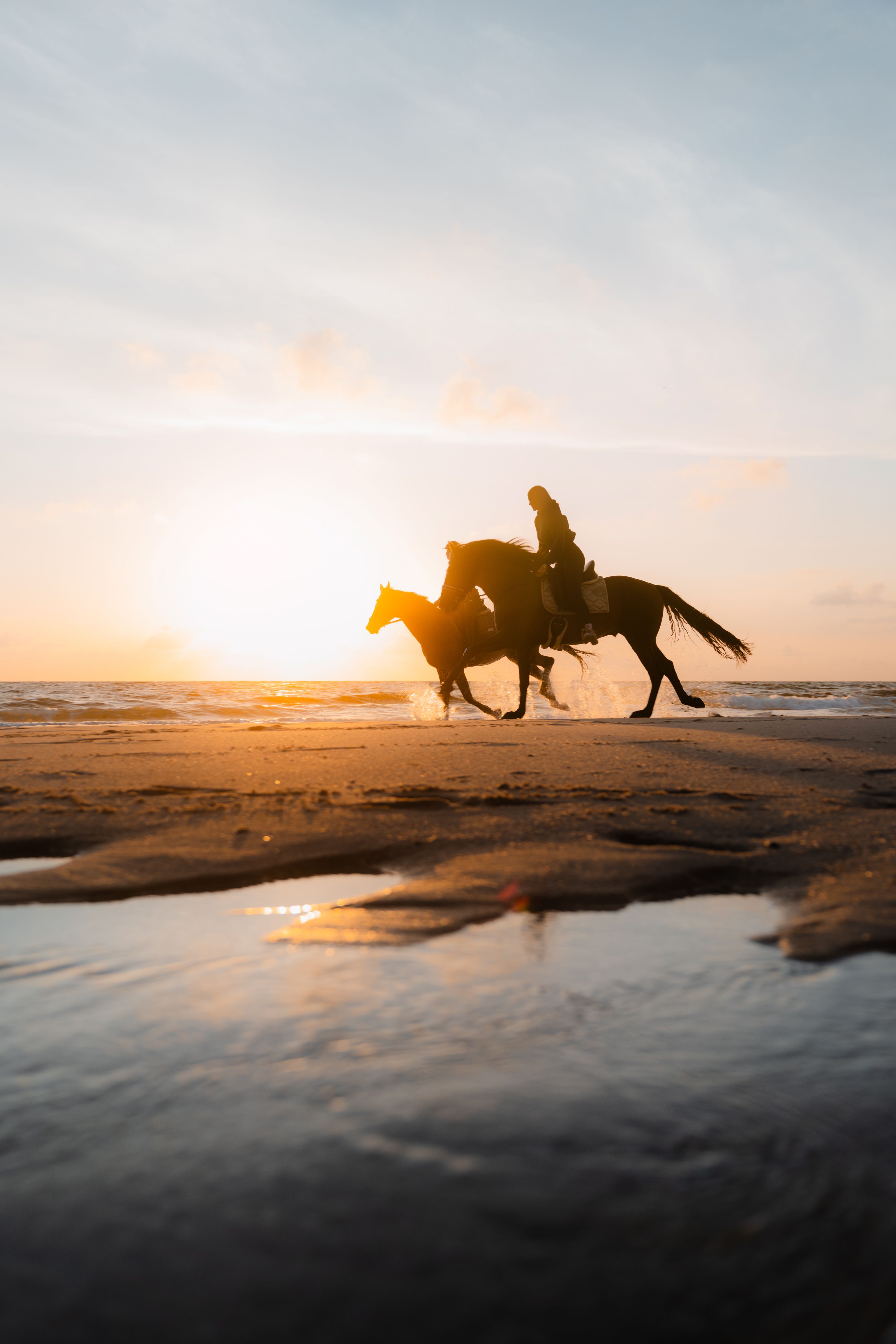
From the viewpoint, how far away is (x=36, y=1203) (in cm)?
99

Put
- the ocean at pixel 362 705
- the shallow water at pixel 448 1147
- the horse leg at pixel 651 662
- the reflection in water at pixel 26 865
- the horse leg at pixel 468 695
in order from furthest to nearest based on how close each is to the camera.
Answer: the ocean at pixel 362 705
the horse leg at pixel 468 695
the horse leg at pixel 651 662
the reflection in water at pixel 26 865
the shallow water at pixel 448 1147

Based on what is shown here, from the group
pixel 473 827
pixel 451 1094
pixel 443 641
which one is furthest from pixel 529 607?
pixel 451 1094

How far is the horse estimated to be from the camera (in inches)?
456

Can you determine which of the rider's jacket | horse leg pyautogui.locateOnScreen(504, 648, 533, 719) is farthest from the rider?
horse leg pyautogui.locateOnScreen(504, 648, 533, 719)

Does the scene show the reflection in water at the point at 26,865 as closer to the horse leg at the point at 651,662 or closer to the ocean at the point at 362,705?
the ocean at the point at 362,705

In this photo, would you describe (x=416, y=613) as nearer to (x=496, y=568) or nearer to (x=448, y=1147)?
(x=496, y=568)

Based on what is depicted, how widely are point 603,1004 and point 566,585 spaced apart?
9352mm

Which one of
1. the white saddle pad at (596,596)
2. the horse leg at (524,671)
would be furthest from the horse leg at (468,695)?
the white saddle pad at (596,596)

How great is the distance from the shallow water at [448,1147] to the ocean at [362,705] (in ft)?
25.7

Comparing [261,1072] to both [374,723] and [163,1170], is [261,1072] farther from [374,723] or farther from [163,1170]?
[374,723]

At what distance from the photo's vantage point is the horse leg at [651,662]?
1120 cm

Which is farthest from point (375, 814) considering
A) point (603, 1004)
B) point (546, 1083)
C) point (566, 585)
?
point (566, 585)

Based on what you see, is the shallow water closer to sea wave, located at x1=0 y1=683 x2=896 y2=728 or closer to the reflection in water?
the reflection in water

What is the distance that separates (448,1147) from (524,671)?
9.90 metres
